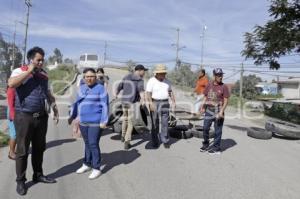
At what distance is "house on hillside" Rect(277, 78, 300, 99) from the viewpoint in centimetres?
7291

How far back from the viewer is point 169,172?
6531mm

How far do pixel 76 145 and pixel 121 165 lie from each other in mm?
2172

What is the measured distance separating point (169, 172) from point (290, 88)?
74.5 m

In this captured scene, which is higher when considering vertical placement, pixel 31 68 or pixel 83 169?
pixel 31 68

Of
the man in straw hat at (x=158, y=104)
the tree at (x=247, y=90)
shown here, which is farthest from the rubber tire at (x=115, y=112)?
the tree at (x=247, y=90)

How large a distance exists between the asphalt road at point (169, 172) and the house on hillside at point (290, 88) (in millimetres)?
67844

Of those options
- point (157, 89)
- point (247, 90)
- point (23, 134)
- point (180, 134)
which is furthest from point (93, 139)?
point (247, 90)

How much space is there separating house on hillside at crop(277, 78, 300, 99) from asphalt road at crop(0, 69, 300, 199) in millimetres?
67844

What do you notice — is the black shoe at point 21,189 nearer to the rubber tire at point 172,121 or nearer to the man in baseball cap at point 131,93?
the man in baseball cap at point 131,93

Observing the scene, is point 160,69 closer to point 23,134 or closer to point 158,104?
point 158,104

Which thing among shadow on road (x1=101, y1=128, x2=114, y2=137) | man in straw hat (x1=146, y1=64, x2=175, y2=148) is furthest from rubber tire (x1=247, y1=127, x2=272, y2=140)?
shadow on road (x1=101, y1=128, x2=114, y2=137)

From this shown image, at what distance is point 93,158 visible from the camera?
6.24m

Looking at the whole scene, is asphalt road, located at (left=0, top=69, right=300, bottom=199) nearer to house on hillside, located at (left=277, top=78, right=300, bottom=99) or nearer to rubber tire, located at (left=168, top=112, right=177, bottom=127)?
rubber tire, located at (left=168, top=112, right=177, bottom=127)

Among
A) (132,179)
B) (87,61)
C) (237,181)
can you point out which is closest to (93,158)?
(132,179)
